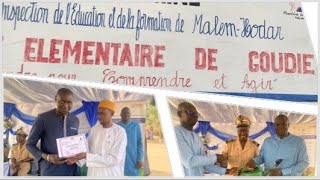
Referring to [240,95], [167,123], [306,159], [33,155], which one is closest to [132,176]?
[167,123]

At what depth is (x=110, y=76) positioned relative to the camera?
3.30 m

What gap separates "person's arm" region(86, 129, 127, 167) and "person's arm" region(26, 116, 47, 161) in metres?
0.30

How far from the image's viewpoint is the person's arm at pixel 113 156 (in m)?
3.25

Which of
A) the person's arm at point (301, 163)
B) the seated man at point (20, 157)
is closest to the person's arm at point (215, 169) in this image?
the person's arm at point (301, 163)

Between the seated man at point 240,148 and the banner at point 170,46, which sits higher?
the banner at point 170,46

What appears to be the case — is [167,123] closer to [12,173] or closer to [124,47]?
[124,47]

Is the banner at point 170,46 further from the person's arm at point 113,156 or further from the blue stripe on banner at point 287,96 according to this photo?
the person's arm at point 113,156

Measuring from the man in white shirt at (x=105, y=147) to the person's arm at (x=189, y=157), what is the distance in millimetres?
358

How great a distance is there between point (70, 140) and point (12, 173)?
43 cm

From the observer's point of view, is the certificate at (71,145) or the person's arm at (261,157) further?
the person's arm at (261,157)

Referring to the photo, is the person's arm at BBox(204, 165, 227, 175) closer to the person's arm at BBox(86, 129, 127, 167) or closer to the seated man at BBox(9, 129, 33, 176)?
the person's arm at BBox(86, 129, 127, 167)

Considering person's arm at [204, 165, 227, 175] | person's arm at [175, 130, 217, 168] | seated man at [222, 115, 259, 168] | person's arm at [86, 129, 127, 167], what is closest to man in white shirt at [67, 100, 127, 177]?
person's arm at [86, 129, 127, 167]

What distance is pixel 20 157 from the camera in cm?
326

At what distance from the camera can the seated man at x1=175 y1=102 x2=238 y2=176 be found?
330cm
